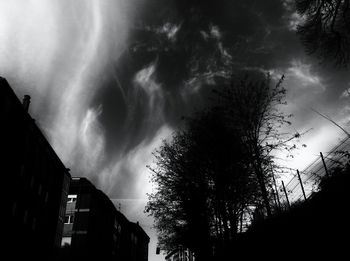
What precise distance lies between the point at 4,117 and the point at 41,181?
10.0 metres

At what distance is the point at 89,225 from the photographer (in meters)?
36.0

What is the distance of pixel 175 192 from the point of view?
21.7 m

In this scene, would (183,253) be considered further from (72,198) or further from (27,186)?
(27,186)

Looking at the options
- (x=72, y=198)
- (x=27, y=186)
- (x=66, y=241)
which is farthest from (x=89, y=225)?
(x=27, y=186)

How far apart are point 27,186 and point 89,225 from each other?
1427 centimetres

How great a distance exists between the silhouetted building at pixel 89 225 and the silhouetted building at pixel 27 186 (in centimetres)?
346

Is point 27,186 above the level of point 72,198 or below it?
below

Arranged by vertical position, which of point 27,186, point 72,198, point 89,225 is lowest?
point 89,225

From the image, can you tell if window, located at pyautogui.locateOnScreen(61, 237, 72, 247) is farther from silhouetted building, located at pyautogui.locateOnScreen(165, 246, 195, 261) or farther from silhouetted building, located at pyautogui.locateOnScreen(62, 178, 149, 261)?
silhouetted building, located at pyautogui.locateOnScreen(165, 246, 195, 261)

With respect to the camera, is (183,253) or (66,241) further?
(183,253)

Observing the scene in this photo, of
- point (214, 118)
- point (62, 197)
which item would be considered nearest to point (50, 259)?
point (62, 197)

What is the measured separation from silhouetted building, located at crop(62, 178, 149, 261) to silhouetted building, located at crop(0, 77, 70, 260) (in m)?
3.46

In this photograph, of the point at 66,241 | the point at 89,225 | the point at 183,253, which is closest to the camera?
the point at 66,241

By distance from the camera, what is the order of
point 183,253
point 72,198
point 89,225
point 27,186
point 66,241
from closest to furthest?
point 27,186
point 66,241
point 89,225
point 72,198
point 183,253
